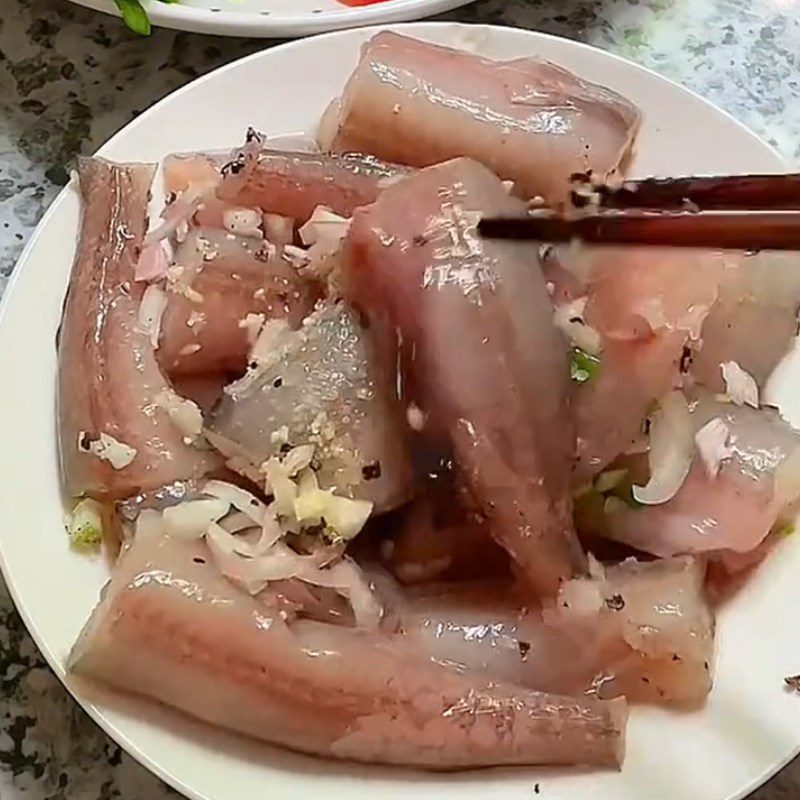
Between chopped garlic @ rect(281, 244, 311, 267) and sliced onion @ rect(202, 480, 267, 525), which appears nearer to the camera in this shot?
sliced onion @ rect(202, 480, 267, 525)

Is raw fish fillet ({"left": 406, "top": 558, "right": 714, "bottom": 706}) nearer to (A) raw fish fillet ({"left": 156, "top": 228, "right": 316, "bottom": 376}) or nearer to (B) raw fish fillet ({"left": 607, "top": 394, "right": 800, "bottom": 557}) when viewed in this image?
(B) raw fish fillet ({"left": 607, "top": 394, "right": 800, "bottom": 557})

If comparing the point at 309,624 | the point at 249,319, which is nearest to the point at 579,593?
the point at 309,624

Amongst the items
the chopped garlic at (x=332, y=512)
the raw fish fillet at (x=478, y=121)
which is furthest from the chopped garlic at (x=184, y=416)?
the raw fish fillet at (x=478, y=121)

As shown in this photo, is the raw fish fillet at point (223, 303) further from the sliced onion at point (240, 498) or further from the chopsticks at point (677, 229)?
the chopsticks at point (677, 229)

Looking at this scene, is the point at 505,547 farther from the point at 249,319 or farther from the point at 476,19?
the point at 476,19

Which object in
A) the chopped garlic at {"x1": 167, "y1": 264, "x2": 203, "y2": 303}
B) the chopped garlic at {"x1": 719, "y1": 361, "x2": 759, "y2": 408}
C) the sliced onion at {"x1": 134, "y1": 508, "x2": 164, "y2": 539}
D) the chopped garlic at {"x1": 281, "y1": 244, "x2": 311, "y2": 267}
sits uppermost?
the chopped garlic at {"x1": 281, "y1": 244, "x2": 311, "y2": 267}

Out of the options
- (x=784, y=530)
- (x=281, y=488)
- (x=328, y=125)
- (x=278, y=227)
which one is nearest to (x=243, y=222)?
(x=278, y=227)

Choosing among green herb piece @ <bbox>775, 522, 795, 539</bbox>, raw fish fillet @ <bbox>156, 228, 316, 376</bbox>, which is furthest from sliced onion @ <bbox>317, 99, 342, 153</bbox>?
green herb piece @ <bbox>775, 522, 795, 539</bbox>

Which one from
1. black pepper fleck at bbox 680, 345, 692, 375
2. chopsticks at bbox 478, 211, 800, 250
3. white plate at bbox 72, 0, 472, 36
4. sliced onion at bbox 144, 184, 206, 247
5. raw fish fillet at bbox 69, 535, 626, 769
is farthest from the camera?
white plate at bbox 72, 0, 472, 36
